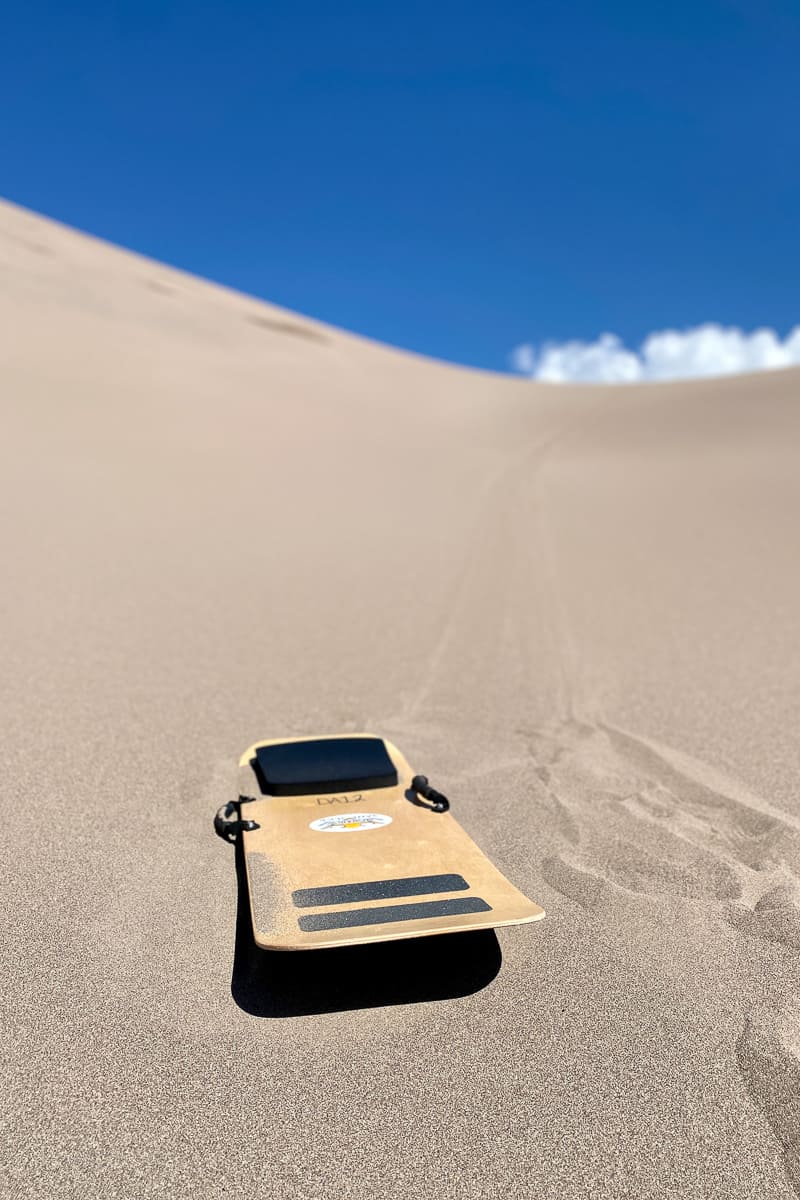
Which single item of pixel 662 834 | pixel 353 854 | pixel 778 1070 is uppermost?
pixel 353 854

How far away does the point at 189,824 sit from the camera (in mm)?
3988

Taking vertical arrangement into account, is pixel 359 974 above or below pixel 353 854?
below

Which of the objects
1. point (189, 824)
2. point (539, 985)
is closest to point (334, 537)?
point (189, 824)

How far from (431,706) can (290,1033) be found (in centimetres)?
328

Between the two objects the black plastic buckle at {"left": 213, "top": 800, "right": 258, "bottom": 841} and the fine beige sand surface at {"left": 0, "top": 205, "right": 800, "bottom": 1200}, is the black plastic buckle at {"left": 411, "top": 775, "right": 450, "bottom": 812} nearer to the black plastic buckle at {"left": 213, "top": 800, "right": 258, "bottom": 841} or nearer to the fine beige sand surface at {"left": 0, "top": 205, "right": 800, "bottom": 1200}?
the fine beige sand surface at {"left": 0, "top": 205, "right": 800, "bottom": 1200}

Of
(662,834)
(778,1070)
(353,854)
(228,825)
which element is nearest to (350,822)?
(353,854)

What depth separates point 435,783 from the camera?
4.62 m

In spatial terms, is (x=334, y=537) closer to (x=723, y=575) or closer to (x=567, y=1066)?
(x=723, y=575)

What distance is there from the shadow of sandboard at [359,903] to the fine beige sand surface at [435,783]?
3cm

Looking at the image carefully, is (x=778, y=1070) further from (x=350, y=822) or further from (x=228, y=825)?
(x=228, y=825)

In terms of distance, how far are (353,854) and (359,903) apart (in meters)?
0.43

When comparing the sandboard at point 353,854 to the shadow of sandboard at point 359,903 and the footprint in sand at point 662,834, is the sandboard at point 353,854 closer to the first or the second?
the shadow of sandboard at point 359,903

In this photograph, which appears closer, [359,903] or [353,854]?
[359,903]

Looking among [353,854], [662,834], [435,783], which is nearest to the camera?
[353,854]
